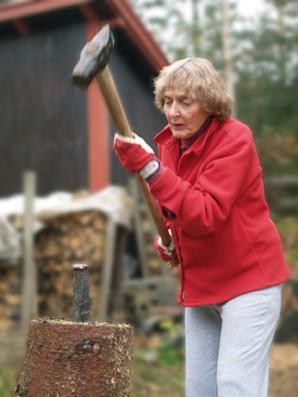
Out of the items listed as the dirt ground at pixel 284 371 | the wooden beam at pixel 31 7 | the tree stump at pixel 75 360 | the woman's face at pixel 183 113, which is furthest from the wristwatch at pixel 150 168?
the wooden beam at pixel 31 7

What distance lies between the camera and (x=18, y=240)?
916 centimetres

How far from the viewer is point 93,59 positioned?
302cm

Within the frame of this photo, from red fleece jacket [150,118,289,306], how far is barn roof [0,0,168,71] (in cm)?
803

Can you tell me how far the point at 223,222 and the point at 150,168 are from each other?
356 millimetres

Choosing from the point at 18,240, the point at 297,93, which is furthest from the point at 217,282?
the point at 297,93

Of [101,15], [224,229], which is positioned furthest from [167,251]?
[101,15]

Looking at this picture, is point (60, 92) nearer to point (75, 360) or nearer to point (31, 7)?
point (31, 7)

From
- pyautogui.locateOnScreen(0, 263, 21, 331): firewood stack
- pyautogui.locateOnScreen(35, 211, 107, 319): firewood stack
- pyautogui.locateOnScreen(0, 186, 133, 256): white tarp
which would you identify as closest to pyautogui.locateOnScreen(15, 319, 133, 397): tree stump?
pyautogui.locateOnScreen(0, 186, 133, 256): white tarp

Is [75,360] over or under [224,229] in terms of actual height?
under

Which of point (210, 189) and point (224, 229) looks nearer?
point (210, 189)

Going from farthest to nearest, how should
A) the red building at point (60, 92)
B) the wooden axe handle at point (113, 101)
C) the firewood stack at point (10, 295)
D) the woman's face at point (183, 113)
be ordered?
1. the red building at point (60, 92)
2. the firewood stack at point (10, 295)
3. the woman's face at point (183, 113)
4. the wooden axe handle at point (113, 101)

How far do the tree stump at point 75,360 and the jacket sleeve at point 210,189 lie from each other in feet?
1.52

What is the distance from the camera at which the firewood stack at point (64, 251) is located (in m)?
9.80

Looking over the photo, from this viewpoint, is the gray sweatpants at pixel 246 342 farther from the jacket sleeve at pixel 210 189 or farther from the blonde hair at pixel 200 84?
the blonde hair at pixel 200 84
